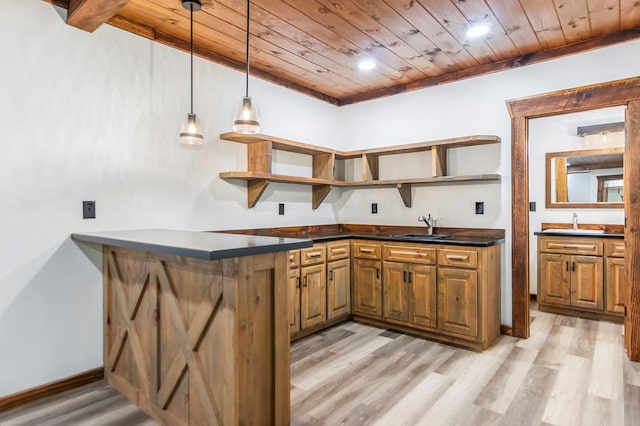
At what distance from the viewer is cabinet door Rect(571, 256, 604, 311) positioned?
3.91 m

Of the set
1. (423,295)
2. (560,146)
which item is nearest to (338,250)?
(423,295)

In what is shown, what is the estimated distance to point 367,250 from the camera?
3748 millimetres

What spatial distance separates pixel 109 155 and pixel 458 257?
278cm

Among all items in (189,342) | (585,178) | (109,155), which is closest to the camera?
(189,342)

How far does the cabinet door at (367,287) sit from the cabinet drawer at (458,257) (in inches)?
24.5

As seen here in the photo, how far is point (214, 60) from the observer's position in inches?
128

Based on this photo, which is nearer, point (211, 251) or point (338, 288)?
point (211, 251)

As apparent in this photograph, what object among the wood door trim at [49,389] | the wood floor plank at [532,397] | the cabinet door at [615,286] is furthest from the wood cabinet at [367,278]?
the cabinet door at [615,286]

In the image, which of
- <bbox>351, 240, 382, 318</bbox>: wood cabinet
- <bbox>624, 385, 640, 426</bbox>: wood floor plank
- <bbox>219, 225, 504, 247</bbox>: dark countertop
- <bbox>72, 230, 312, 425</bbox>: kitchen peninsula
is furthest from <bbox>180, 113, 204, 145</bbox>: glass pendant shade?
<bbox>624, 385, 640, 426</bbox>: wood floor plank

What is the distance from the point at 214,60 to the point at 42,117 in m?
1.42

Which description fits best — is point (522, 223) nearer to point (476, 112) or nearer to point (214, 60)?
point (476, 112)

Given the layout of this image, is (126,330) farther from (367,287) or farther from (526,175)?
(526,175)

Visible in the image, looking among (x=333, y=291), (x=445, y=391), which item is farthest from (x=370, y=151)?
(x=445, y=391)

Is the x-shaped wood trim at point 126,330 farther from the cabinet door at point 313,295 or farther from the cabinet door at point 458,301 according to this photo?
the cabinet door at point 458,301
